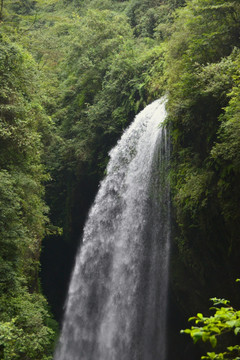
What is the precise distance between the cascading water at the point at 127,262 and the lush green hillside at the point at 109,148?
581mm

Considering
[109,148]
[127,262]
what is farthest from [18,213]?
[109,148]

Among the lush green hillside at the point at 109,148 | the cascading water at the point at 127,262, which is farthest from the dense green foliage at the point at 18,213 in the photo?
the cascading water at the point at 127,262

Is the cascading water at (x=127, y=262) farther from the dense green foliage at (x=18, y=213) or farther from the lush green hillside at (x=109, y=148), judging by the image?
the dense green foliage at (x=18, y=213)

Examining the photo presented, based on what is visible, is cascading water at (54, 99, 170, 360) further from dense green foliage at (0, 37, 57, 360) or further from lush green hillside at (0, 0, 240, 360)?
dense green foliage at (0, 37, 57, 360)

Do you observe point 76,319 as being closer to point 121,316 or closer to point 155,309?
point 121,316

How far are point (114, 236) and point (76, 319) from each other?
334 cm

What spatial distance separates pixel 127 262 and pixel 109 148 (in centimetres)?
566

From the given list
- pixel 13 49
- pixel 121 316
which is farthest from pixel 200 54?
pixel 121 316

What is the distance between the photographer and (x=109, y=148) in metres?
13.6

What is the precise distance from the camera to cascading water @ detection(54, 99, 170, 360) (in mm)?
9062

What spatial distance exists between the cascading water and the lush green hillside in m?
0.58

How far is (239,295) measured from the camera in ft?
21.6

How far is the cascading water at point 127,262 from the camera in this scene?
29.7 ft

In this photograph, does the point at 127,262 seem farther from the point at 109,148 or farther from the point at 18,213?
the point at 109,148
